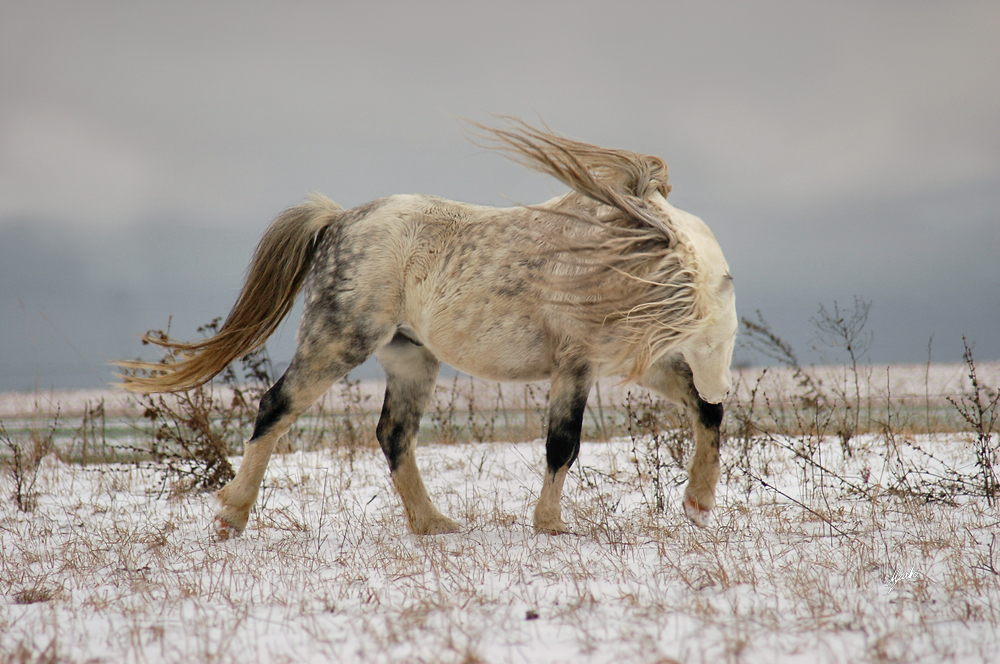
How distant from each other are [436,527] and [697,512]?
5.18 ft

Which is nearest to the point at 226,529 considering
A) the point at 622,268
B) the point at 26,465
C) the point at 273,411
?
the point at 273,411

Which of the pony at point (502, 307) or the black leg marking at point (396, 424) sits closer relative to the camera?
the pony at point (502, 307)

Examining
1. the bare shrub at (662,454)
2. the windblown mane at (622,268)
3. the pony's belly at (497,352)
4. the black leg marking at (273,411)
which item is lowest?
the bare shrub at (662,454)

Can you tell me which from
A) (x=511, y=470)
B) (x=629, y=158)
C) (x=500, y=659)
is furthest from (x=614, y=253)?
(x=511, y=470)

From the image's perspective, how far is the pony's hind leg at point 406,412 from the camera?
4234 millimetres

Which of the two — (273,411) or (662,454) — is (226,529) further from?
(662,454)

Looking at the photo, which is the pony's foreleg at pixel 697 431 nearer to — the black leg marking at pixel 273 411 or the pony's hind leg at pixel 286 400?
the pony's hind leg at pixel 286 400

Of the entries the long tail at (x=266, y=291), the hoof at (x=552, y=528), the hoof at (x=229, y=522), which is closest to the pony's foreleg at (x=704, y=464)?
the hoof at (x=552, y=528)

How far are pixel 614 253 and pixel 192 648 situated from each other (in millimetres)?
2540

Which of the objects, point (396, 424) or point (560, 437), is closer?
point (560, 437)

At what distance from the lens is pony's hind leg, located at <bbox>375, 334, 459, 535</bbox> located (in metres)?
4.23

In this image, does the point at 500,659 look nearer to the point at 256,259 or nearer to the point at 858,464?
the point at 256,259

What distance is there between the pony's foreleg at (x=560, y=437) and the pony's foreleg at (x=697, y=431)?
1.90 feet

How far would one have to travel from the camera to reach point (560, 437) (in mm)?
3490
